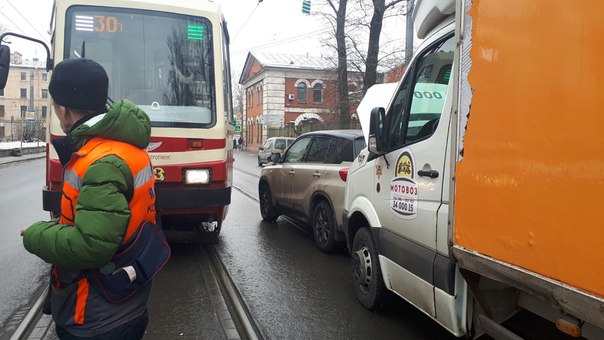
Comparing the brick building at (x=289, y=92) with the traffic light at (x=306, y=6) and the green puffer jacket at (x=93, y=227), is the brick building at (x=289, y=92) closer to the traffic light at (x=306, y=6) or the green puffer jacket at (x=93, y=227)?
the traffic light at (x=306, y=6)

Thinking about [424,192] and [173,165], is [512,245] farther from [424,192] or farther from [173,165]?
[173,165]

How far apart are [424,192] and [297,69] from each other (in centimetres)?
4387

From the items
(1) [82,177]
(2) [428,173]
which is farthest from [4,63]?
(2) [428,173]

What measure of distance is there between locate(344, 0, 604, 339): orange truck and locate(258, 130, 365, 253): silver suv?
2.15 metres

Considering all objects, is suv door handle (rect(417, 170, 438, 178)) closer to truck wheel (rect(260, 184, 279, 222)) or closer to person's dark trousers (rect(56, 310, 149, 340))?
person's dark trousers (rect(56, 310, 149, 340))

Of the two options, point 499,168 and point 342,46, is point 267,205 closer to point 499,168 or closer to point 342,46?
point 499,168

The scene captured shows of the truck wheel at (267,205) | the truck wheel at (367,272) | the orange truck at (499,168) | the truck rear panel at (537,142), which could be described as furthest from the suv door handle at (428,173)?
the truck wheel at (267,205)

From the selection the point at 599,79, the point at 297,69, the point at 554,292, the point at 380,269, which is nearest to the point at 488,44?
the point at 599,79

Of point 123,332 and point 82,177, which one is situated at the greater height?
point 82,177

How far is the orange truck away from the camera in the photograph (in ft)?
5.68

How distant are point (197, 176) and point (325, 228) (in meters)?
1.95

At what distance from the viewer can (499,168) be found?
2.20 meters

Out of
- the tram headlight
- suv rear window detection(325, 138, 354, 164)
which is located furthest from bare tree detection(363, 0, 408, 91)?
the tram headlight

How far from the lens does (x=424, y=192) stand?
299 cm
